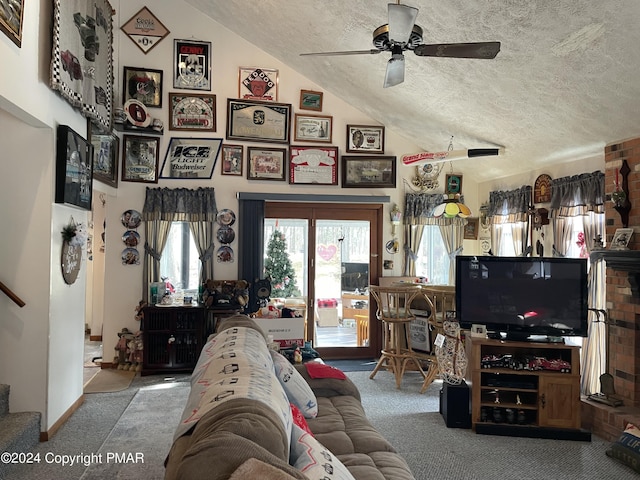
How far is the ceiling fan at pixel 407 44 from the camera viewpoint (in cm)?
275

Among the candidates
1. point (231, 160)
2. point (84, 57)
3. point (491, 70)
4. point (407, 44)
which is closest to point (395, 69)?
point (407, 44)

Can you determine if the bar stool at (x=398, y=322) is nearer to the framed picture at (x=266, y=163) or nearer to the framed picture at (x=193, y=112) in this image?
the framed picture at (x=266, y=163)

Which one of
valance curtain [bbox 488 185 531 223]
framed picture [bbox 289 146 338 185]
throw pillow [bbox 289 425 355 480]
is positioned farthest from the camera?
framed picture [bbox 289 146 338 185]

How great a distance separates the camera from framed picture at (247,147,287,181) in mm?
6363

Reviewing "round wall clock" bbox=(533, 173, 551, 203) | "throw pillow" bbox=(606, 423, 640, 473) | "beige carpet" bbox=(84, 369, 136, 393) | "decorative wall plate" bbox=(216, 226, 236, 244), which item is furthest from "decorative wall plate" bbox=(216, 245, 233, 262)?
"throw pillow" bbox=(606, 423, 640, 473)

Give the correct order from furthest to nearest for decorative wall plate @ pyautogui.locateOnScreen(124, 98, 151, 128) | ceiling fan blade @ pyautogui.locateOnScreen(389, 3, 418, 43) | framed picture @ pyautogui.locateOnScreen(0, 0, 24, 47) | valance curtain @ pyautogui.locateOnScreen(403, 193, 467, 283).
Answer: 1. valance curtain @ pyautogui.locateOnScreen(403, 193, 467, 283)
2. decorative wall plate @ pyautogui.locateOnScreen(124, 98, 151, 128)
3. framed picture @ pyautogui.locateOnScreen(0, 0, 24, 47)
4. ceiling fan blade @ pyautogui.locateOnScreen(389, 3, 418, 43)

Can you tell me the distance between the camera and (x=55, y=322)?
3898 mm

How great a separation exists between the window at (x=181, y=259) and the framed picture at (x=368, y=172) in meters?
2.21

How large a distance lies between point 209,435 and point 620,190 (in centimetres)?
405

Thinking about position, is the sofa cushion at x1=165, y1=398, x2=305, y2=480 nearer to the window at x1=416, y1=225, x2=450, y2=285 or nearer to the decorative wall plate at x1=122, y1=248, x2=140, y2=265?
the decorative wall plate at x1=122, y1=248, x2=140, y2=265

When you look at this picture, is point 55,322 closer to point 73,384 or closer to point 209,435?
point 73,384

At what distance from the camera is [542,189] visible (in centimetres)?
545

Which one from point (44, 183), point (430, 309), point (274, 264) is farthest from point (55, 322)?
point (430, 309)

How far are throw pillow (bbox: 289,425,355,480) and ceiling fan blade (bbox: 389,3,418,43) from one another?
7.40 ft
